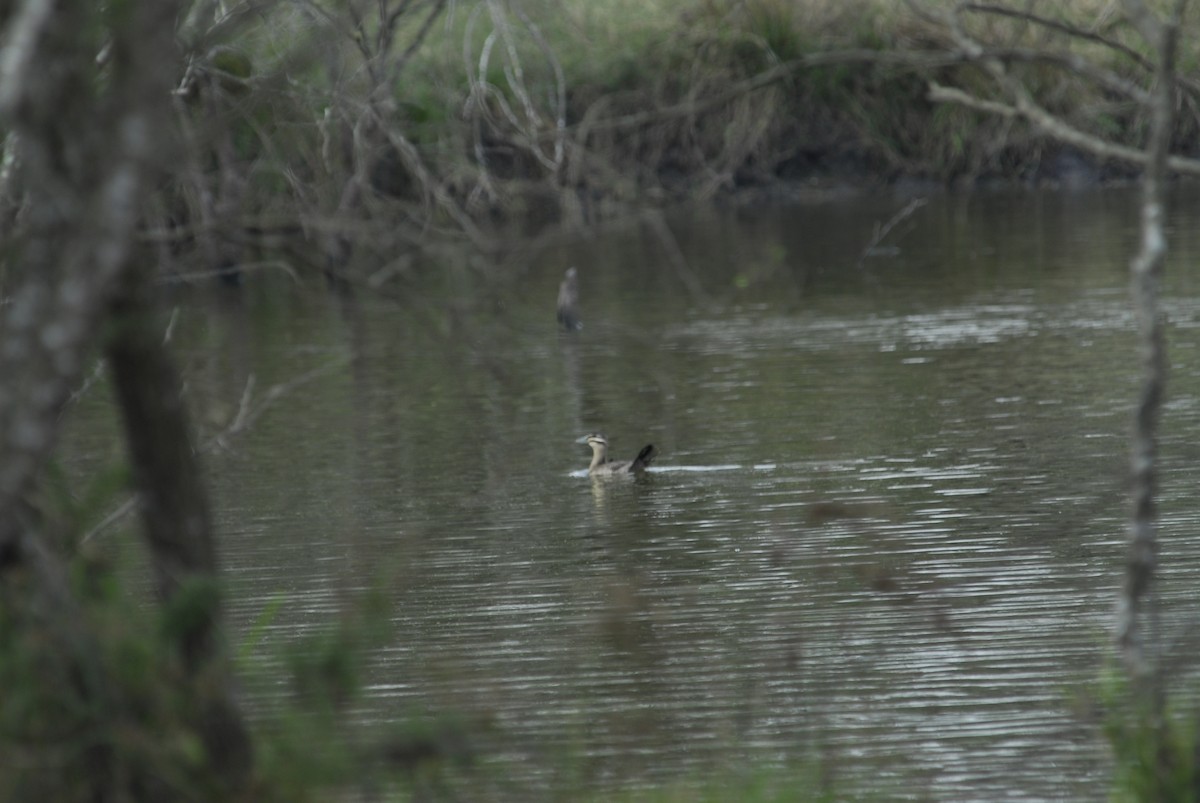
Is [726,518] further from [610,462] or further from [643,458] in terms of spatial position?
A: [610,462]

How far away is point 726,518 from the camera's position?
12016 mm

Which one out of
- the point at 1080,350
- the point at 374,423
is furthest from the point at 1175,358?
the point at 374,423

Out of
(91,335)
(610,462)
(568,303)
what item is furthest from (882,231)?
Answer: (91,335)

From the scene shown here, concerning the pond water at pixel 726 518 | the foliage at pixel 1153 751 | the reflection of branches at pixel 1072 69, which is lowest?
the pond water at pixel 726 518

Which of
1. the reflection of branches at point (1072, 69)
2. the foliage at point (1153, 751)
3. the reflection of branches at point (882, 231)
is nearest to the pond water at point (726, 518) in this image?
the foliage at point (1153, 751)

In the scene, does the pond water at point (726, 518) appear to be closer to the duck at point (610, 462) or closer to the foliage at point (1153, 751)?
the duck at point (610, 462)

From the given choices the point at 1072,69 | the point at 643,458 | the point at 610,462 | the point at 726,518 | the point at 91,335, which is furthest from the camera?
the point at 610,462

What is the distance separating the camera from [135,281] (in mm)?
4461

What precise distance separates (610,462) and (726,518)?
6.35 feet

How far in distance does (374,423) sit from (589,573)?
22.6 ft

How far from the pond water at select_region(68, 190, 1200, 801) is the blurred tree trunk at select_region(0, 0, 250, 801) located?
0.50 metres

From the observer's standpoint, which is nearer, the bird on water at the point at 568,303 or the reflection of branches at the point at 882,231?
the reflection of branches at the point at 882,231

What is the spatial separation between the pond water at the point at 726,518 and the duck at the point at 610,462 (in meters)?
0.15

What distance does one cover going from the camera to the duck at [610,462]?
1348cm
